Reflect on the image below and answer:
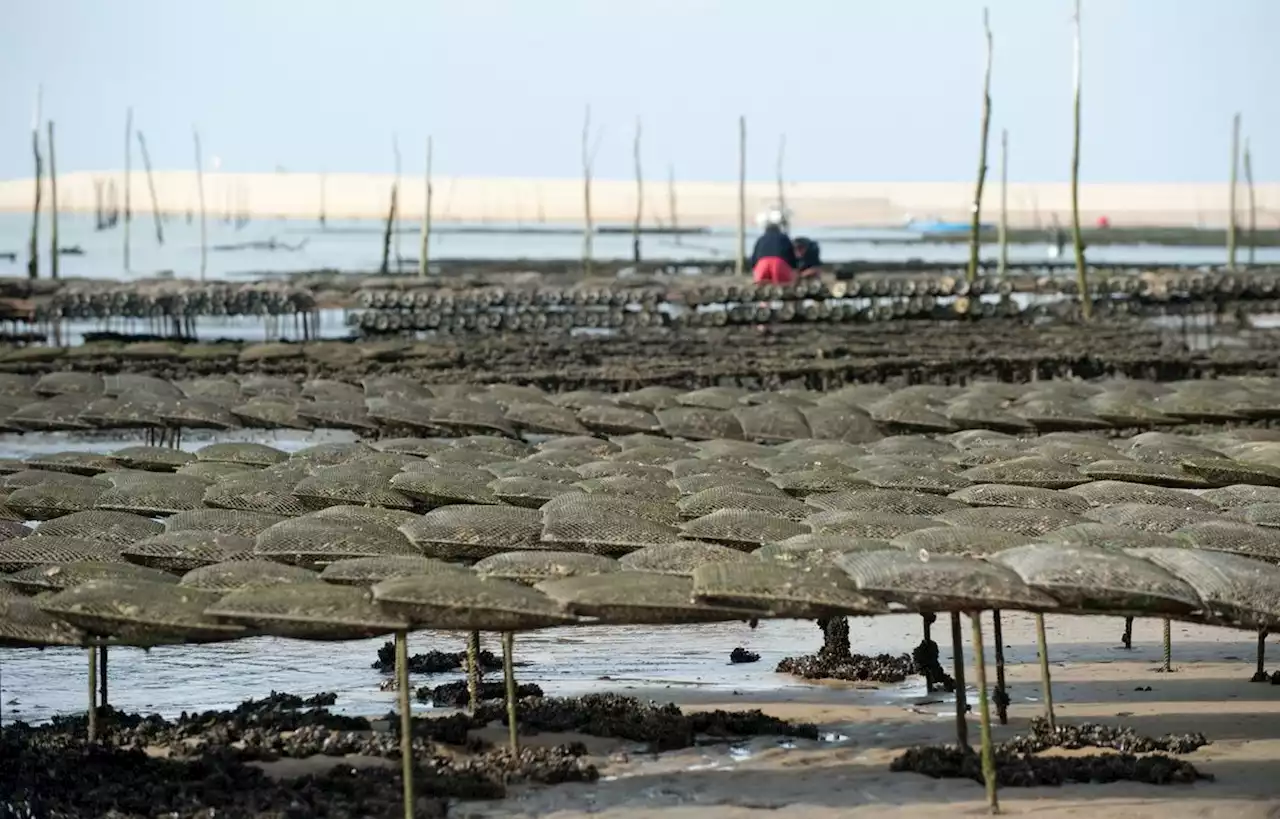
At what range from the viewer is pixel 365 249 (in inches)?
4537

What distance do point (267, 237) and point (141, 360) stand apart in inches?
4407

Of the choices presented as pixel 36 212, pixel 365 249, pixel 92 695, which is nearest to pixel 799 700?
pixel 92 695

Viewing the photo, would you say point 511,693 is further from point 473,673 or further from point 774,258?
point 774,258

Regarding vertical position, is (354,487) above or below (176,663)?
above

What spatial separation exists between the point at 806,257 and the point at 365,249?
7472 centimetres

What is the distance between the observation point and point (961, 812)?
1030cm

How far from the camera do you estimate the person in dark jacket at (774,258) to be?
39.8 metres

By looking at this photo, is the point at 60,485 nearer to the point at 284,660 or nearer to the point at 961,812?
the point at 284,660

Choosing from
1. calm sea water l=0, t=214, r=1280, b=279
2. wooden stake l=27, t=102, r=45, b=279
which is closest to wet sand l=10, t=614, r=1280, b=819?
wooden stake l=27, t=102, r=45, b=279

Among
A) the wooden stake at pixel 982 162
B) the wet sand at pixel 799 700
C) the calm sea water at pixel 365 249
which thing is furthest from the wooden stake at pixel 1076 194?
the calm sea water at pixel 365 249

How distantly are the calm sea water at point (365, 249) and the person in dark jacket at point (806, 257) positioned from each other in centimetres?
3801

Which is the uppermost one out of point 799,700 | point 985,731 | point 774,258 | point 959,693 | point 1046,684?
point 774,258

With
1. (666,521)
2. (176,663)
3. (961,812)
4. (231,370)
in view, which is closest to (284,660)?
(176,663)

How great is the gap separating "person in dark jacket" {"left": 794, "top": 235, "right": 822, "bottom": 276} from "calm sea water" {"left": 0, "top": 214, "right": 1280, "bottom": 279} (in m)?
38.0
